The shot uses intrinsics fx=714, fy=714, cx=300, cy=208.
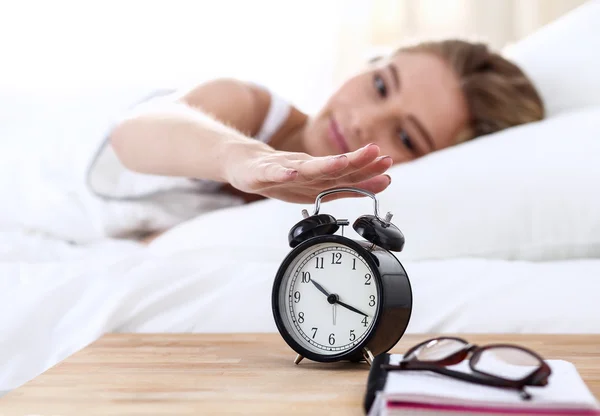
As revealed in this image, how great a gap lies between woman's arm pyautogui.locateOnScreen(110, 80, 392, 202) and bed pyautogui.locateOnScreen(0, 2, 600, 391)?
17 cm

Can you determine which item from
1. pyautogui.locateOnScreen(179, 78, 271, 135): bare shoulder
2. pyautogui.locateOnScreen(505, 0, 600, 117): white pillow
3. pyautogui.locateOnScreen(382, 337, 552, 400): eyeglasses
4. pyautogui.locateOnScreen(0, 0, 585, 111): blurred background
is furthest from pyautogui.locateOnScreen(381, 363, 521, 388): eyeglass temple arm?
pyautogui.locateOnScreen(0, 0, 585, 111): blurred background

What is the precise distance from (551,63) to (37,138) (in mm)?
1271

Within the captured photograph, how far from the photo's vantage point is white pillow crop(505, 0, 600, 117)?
1661 millimetres

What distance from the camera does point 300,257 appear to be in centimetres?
83

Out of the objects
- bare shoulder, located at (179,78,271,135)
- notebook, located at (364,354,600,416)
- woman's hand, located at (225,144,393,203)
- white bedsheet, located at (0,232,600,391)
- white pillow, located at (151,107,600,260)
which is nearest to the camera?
notebook, located at (364,354,600,416)

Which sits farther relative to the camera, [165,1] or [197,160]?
[165,1]

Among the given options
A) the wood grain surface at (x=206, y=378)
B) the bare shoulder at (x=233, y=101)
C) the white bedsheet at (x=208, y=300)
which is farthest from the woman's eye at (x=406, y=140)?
the wood grain surface at (x=206, y=378)

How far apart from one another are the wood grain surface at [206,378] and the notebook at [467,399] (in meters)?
0.05

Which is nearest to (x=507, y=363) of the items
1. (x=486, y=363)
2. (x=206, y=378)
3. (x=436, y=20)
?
(x=486, y=363)

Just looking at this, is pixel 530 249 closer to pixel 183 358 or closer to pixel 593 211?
pixel 593 211

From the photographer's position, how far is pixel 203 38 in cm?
255

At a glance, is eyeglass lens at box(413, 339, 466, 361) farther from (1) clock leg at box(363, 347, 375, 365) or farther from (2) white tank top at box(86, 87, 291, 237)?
(2) white tank top at box(86, 87, 291, 237)

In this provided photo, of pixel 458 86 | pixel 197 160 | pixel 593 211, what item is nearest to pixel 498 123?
pixel 458 86

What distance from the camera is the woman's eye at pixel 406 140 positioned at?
1.61 m
